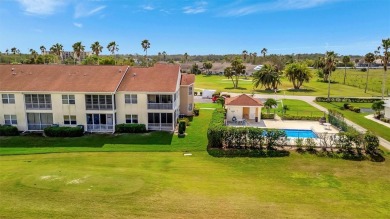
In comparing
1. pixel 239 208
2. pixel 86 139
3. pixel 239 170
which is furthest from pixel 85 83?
pixel 239 208

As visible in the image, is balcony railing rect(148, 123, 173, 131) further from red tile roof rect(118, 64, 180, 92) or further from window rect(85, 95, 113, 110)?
window rect(85, 95, 113, 110)

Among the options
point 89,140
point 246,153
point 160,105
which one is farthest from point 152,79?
point 246,153

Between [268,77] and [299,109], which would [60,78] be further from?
[268,77]

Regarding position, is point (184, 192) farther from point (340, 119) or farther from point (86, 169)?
point (340, 119)

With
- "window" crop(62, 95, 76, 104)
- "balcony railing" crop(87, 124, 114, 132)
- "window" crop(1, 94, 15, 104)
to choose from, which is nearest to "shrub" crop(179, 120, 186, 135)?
"balcony railing" crop(87, 124, 114, 132)

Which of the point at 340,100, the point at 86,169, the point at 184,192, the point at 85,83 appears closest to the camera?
the point at 184,192

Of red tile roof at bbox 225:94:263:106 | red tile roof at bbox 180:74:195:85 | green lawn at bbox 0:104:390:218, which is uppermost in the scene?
red tile roof at bbox 180:74:195:85
